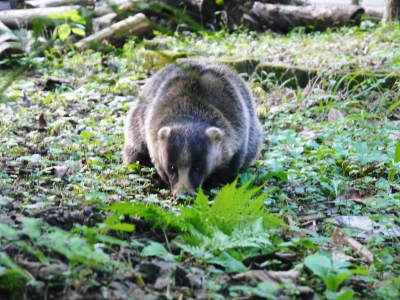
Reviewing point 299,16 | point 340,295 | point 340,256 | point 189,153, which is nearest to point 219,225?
point 340,256

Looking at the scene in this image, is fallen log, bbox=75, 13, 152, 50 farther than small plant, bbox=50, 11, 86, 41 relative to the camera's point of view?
Yes

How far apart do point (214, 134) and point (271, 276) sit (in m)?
2.70

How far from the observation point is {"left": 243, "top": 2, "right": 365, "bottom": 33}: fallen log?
45.8 feet

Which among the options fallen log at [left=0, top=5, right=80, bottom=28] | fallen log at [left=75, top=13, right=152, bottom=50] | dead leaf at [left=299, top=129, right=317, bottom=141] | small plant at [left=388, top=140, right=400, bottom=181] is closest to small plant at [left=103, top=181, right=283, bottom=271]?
small plant at [left=388, top=140, right=400, bottom=181]

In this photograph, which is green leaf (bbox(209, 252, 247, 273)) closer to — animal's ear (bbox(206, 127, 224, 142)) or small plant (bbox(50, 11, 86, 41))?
small plant (bbox(50, 11, 86, 41))

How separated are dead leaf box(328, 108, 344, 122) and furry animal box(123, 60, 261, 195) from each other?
136 centimetres

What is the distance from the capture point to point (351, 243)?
3.51 metres

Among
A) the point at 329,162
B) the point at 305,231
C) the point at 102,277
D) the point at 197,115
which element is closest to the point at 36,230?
the point at 102,277

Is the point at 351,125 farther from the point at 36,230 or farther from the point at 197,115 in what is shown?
the point at 36,230

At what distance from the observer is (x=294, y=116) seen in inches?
305

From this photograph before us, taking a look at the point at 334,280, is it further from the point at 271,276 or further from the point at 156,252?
the point at 156,252

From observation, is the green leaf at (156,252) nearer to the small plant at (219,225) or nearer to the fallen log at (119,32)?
the small plant at (219,225)

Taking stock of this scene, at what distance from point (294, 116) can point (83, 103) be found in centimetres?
312

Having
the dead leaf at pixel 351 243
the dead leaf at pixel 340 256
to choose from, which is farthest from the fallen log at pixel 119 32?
the dead leaf at pixel 340 256
